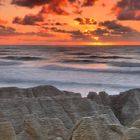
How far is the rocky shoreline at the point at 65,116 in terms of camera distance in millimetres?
21578

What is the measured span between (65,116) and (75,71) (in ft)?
355

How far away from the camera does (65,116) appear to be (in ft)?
155

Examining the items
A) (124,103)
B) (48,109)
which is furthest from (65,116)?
(124,103)

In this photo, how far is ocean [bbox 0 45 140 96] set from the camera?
123 meters

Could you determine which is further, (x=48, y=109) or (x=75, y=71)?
(x=75, y=71)

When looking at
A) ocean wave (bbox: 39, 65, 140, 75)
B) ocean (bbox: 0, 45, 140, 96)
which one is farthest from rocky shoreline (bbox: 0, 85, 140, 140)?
ocean wave (bbox: 39, 65, 140, 75)

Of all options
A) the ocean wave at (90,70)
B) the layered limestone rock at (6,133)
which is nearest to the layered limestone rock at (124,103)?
the layered limestone rock at (6,133)

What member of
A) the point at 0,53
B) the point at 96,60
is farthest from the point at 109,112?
the point at 0,53

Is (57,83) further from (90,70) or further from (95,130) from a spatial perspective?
(95,130)

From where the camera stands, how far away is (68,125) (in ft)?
150

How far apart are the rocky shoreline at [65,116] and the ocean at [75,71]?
46.8m

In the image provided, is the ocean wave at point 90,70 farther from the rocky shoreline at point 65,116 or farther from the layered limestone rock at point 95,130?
the layered limestone rock at point 95,130

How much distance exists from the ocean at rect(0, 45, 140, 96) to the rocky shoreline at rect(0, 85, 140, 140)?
46809 millimetres

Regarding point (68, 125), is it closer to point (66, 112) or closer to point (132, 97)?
point (66, 112)
